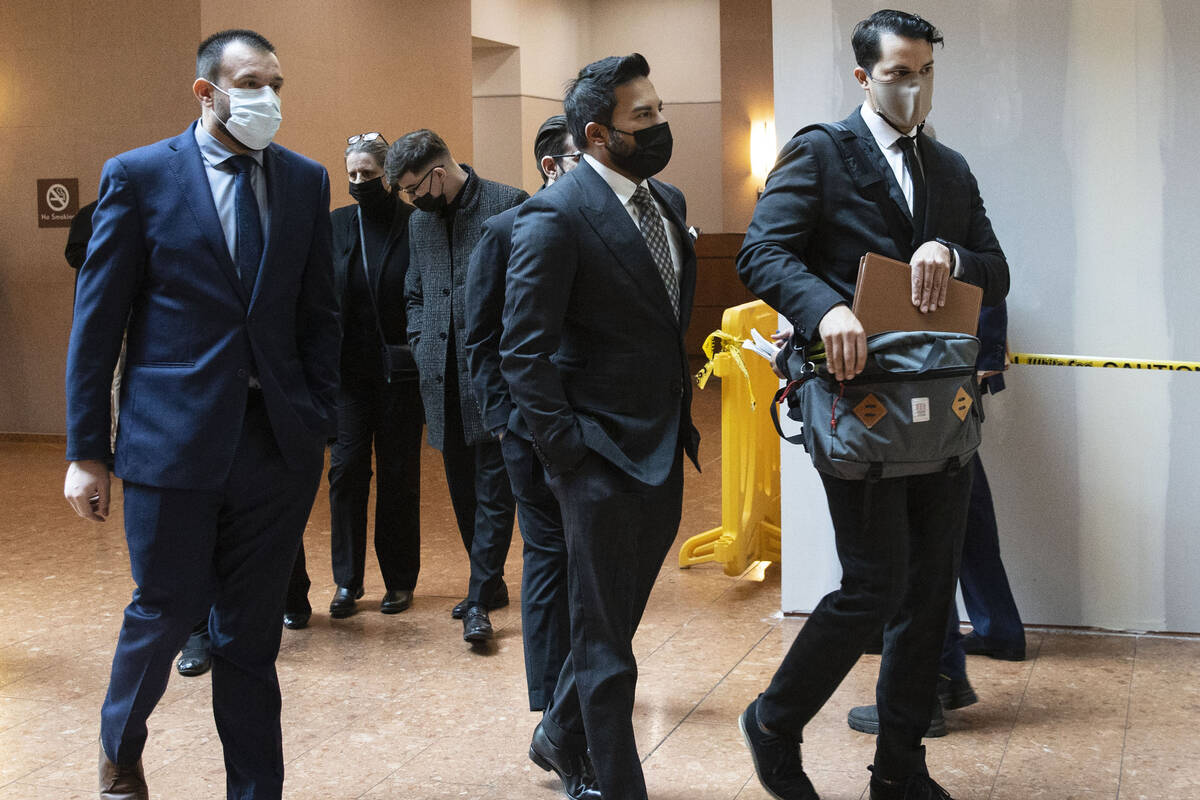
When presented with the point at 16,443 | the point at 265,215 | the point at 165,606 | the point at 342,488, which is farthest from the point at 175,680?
the point at 16,443

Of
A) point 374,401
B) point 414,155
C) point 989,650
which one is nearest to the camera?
point 989,650

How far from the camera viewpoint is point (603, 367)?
110 inches

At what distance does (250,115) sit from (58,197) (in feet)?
24.6

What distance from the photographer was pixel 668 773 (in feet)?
11.1

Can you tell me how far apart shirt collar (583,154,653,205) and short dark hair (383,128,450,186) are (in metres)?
1.78

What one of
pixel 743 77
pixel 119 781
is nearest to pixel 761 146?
pixel 743 77

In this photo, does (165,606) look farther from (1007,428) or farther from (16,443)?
(16,443)

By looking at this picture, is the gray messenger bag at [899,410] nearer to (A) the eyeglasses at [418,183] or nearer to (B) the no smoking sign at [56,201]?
(A) the eyeglasses at [418,183]

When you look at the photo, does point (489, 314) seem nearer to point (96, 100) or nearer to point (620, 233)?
point (620, 233)

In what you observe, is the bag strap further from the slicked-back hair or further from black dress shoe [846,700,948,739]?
the slicked-back hair

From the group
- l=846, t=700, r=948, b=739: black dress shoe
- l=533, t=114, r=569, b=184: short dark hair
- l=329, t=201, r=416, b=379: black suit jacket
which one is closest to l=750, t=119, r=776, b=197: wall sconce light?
l=329, t=201, r=416, b=379: black suit jacket

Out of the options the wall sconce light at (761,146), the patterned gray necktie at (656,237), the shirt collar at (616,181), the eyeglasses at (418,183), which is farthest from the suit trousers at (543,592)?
the wall sconce light at (761,146)

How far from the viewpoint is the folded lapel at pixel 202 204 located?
2.79 m

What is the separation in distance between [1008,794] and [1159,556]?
164 cm
